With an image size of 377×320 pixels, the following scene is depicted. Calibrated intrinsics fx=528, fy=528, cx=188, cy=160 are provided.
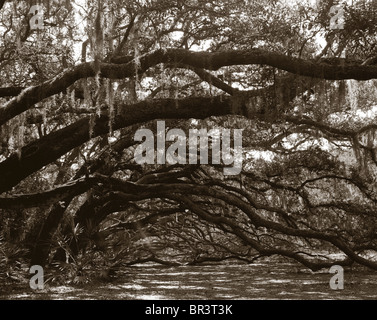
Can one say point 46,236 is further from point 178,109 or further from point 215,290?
point 178,109

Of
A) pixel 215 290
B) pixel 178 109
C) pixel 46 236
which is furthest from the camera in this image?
pixel 46 236

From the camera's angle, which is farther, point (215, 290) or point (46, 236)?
point (46, 236)

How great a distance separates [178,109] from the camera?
6.85 m

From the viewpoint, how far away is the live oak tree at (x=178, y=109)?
270 inches

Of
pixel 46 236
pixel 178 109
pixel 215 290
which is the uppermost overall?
pixel 178 109

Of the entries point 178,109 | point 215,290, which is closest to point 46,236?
point 215,290

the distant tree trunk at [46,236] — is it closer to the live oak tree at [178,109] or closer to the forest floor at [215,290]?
the live oak tree at [178,109]

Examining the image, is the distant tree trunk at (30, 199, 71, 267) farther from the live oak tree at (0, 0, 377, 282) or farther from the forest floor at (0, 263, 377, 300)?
the forest floor at (0, 263, 377, 300)

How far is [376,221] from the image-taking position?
1273cm

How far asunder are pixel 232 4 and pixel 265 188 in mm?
5628

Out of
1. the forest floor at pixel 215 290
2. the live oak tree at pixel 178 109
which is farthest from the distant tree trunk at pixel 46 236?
the forest floor at pixel 215 290

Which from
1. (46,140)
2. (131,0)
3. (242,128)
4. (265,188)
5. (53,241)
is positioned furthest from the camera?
(265,188)

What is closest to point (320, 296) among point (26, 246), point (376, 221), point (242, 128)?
point (242, 128)
